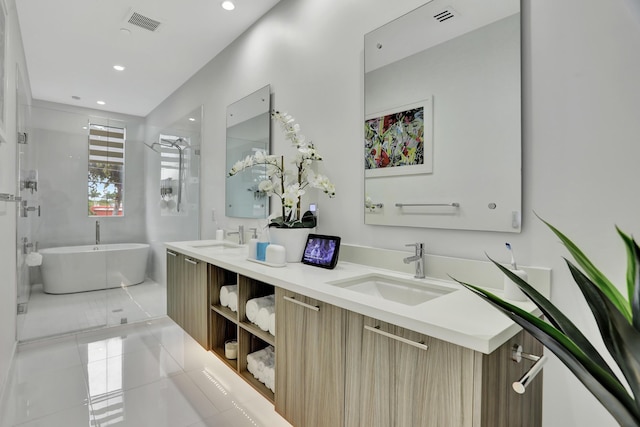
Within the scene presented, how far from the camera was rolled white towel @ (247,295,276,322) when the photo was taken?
1743mm

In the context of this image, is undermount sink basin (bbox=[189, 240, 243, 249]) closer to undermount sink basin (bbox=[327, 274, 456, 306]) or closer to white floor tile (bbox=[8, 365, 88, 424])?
white floor tile (bbox=[8, 365, 88, 424])

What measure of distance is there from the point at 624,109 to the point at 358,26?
1.30 metres

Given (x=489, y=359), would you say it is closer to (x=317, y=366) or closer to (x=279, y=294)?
(x=317, y=366)

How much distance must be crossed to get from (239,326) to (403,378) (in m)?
1.08

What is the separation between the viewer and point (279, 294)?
1447 millimetres

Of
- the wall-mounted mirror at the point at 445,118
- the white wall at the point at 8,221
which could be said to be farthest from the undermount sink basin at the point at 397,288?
the white wall at the point at 8,221

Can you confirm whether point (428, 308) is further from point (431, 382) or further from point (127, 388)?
point (127, 388)

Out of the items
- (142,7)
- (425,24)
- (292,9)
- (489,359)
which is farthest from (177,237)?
(489,359)

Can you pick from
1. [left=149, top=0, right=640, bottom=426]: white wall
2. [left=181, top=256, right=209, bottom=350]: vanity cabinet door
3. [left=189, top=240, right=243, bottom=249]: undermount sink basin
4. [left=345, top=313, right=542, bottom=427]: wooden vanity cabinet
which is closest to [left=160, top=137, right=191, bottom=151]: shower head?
[left=189, top=240, right=243, bottom=249]: undermount sink basin

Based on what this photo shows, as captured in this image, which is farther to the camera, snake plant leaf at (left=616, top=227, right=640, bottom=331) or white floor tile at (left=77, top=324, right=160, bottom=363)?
white floor tile at (left=77, top=324, right=160, bottom=363)

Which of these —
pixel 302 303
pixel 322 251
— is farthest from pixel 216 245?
pixel 302 303

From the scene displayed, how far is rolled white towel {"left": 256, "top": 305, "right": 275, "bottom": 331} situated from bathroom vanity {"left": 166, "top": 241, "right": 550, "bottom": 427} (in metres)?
0.04

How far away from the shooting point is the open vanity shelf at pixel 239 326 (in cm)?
173

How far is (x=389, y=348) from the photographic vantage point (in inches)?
39.6
